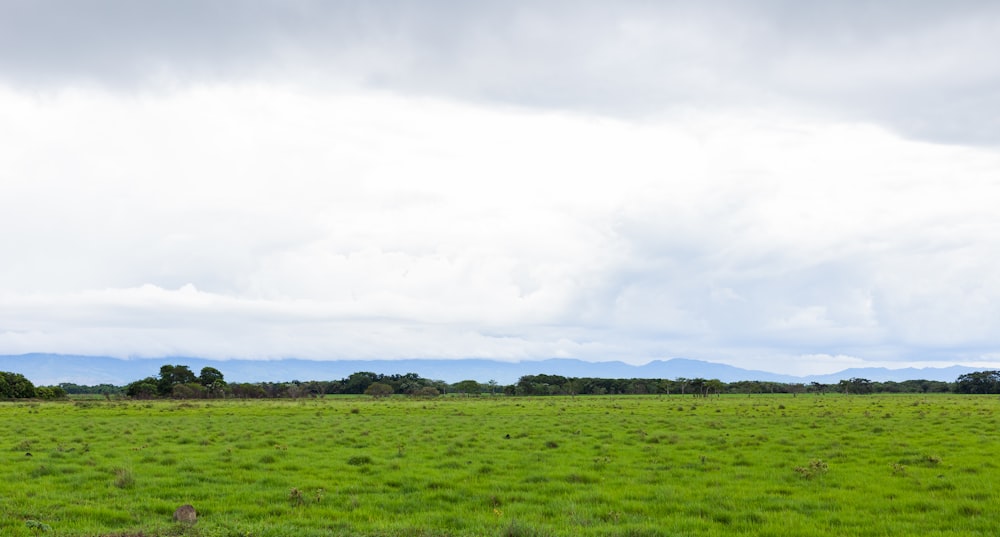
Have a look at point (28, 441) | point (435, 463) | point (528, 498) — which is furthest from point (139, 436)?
point (528, 498)

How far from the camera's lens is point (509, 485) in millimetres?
18750

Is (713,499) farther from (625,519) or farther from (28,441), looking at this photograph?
(28,441)

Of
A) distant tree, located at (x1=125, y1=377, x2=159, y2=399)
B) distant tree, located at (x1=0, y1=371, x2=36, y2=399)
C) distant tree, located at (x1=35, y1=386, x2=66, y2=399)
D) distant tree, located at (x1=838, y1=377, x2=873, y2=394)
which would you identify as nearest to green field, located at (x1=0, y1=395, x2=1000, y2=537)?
distant tree, located at (x1=35, y1=386, x2=66, y2=399)

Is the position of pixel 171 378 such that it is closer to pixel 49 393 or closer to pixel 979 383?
pixel 49 393

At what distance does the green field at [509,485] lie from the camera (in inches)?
543

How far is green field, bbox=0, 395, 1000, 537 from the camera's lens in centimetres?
1380

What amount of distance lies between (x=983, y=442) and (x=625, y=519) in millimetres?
22270

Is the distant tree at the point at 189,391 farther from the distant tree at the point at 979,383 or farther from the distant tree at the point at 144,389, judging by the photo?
the distant tree at the point at 979,383

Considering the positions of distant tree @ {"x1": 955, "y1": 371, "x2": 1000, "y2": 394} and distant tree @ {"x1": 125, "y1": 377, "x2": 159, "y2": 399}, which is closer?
distant tree @ {"x1": 125, "y1": 377, "x2": 159, "y2": 399}

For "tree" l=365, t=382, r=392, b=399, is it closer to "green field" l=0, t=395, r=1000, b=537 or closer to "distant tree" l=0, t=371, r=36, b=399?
"distant tree" l=0, t=371, r=36, b=399

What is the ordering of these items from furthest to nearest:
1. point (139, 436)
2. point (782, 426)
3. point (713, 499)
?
1. point (782, 426)
2. point (139, 436)
3. point (713, 499)

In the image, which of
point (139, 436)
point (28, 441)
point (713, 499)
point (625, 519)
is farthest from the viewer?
point (139, 436)

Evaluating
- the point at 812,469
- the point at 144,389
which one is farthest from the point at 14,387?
the point at 812,469

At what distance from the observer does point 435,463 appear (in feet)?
75.9
